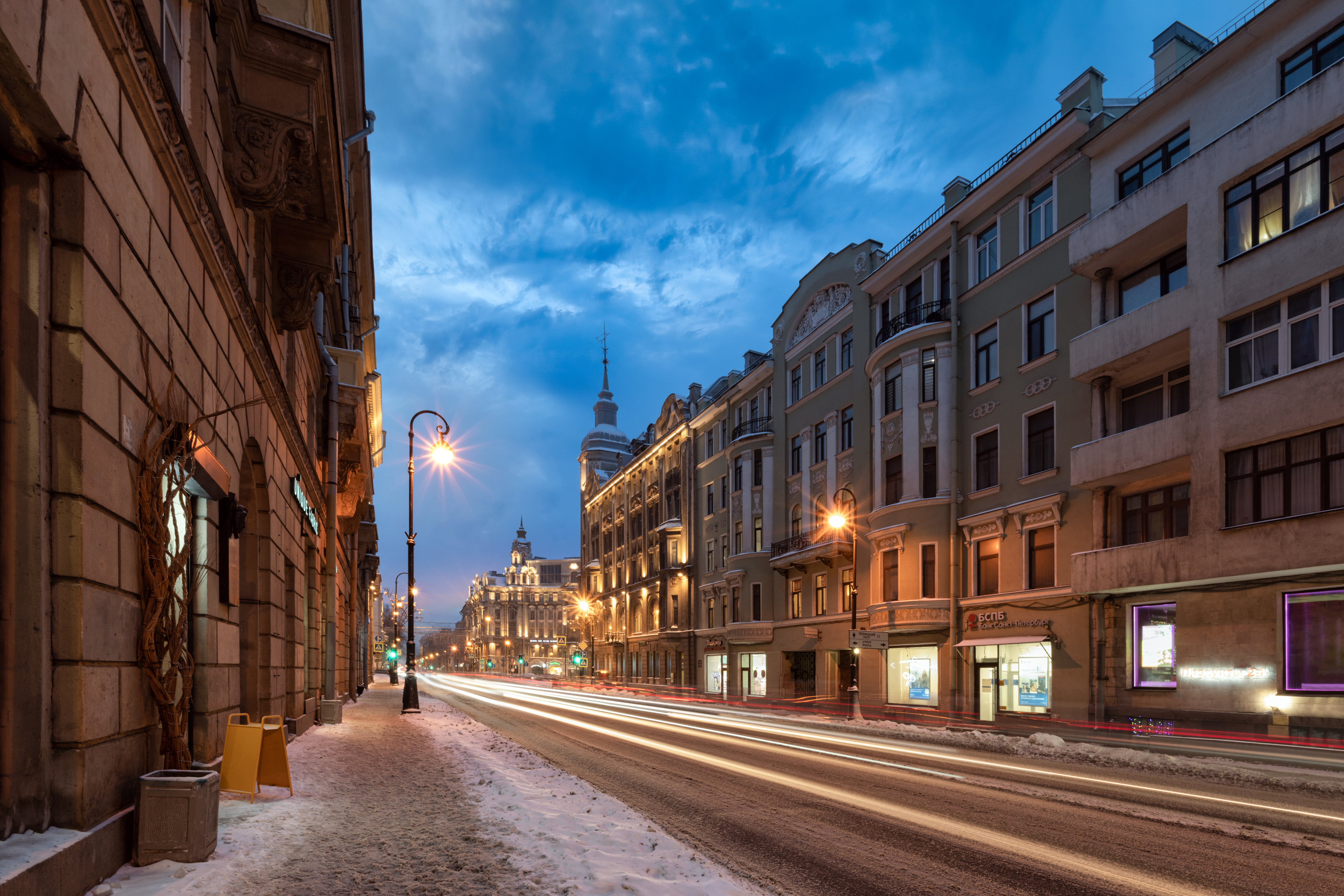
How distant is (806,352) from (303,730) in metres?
28.5

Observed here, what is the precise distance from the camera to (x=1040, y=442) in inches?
997

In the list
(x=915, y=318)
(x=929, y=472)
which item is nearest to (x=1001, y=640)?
(x=929, y=472)

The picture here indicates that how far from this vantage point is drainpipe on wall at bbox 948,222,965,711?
90.1 ft

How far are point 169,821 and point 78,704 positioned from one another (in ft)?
4.38

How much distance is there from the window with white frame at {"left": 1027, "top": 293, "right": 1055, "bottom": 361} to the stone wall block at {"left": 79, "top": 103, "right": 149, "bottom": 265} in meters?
24.0

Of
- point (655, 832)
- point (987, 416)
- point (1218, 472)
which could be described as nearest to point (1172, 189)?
point (1218, 472)

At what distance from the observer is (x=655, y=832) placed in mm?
7867

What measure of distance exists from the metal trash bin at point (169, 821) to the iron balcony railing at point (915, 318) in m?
27.2

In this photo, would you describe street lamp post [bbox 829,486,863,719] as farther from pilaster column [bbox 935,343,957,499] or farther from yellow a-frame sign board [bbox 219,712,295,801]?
yellow a-frame sign board [bbox 219,712,295,801]

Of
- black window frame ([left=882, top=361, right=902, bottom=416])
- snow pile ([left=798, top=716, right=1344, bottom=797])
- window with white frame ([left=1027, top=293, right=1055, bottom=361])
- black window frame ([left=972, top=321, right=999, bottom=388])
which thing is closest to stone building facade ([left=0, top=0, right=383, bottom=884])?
snow pile ([left=798, top=716, right=1344, bottom=797])

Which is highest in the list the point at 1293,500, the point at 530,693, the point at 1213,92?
the point at 1213,92

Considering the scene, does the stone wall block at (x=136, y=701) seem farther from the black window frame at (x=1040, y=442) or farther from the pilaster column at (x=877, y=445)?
the pilaster column at (x=877, y=445)

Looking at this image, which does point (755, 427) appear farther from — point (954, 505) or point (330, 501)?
point (330, 501)

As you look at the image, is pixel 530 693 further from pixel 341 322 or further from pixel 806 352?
pixel 341 322
